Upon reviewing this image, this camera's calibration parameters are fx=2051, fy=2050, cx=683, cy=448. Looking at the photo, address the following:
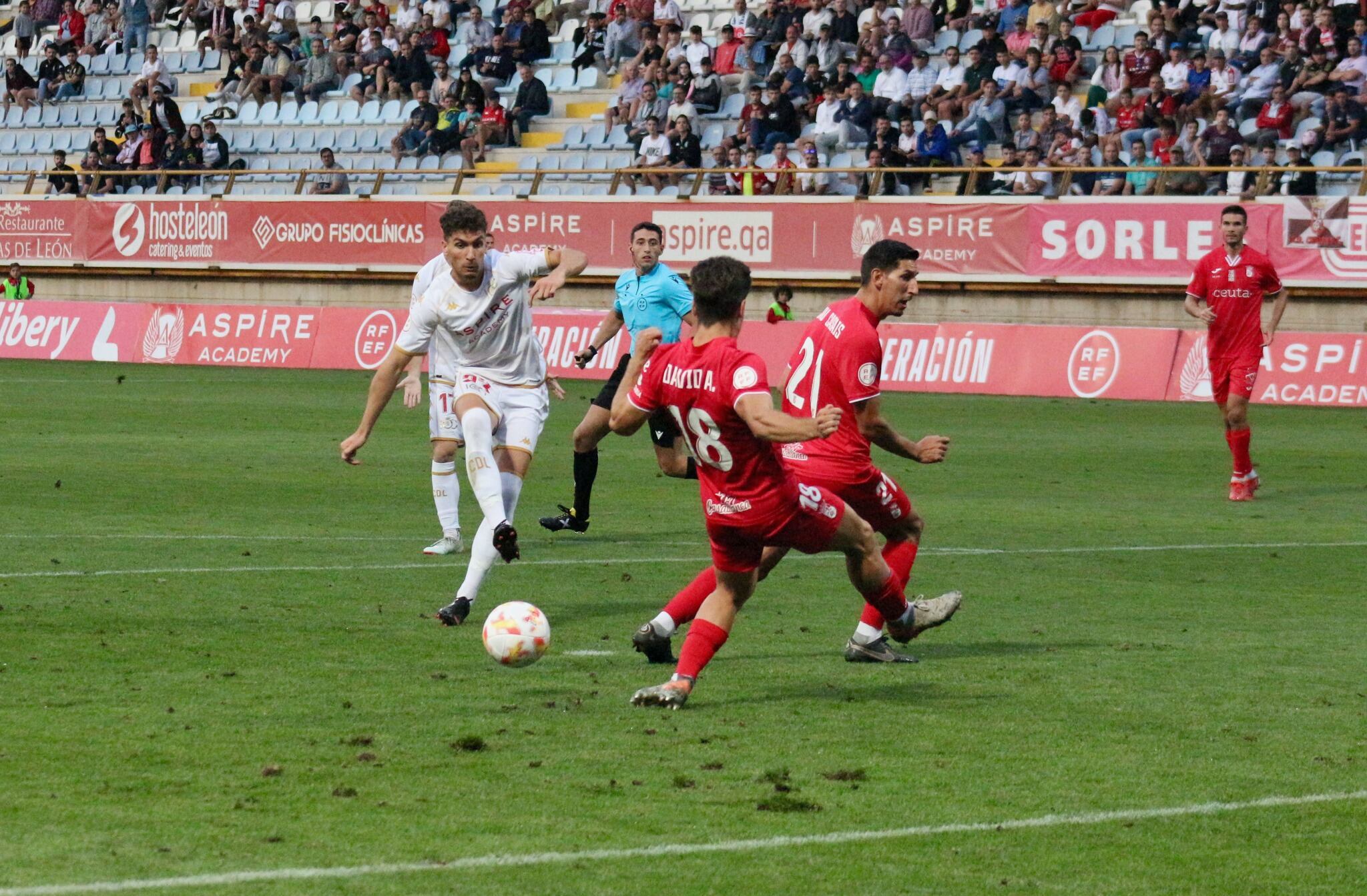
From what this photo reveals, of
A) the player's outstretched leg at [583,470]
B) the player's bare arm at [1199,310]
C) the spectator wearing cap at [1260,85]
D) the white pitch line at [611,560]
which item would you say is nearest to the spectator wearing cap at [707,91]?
the spectator wearing cap at [1260,85]

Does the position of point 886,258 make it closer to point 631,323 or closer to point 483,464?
point 483,464

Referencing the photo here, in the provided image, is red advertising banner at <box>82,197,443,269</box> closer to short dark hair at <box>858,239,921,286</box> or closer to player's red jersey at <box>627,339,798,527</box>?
short dark hair at <box>858,239,921,286</box>

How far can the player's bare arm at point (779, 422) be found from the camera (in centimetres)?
691

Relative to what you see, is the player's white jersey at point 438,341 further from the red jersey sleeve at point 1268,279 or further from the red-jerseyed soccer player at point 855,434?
the red jersey sleeve at point 1268,279

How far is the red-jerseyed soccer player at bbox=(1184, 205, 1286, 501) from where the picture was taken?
51.5 feet

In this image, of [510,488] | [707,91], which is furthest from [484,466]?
[707,91]

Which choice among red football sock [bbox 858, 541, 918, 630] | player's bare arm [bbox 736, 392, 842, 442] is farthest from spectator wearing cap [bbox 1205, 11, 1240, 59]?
player's bare arm [bbox 736, 392, 842, 442]

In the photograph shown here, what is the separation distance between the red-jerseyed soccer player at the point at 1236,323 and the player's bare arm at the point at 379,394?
7822 mm

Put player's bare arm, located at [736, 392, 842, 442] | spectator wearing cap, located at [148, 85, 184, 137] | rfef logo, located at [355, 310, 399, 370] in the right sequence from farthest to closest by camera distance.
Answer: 1. spectator wearing cap, located at [148, 85, 184, 137]
2. rfef logo, located at [355, 310, 399, 370]
3. player's bare arm, located at [736, 392, 842, 442]

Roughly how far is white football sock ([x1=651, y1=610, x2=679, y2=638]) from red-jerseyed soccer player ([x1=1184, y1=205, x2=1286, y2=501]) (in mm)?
8533

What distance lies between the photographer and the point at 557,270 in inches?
413

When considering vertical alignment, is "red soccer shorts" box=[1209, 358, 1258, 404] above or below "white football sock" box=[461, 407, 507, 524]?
below

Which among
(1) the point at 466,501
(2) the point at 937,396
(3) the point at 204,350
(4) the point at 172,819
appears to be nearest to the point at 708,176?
(2) the point at 937,396

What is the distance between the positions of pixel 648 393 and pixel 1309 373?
775 inches
